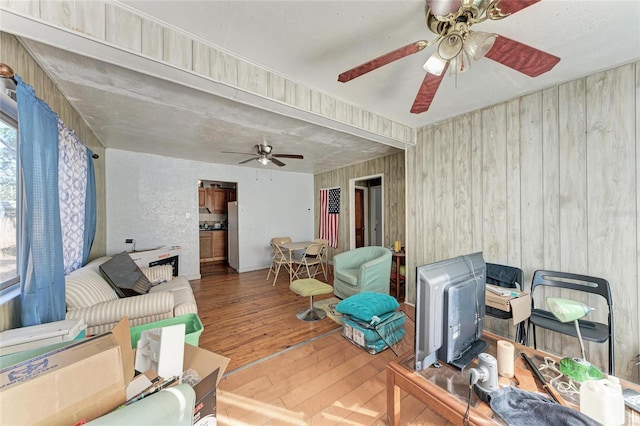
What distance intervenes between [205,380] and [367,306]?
4.94ft

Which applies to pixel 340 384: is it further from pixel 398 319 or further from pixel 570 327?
pixel 570 327

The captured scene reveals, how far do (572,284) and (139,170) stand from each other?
5.78 m

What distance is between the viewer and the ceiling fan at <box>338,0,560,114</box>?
100 cm

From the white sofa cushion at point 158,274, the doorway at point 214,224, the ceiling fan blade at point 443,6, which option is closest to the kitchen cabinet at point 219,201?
the doorway at point 214,224

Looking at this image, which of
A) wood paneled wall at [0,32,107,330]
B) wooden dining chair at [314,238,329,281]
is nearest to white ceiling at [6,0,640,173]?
wood paneled wall at [0,32,107,330]

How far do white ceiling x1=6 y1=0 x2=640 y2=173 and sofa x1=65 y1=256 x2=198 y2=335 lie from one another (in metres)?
1.65

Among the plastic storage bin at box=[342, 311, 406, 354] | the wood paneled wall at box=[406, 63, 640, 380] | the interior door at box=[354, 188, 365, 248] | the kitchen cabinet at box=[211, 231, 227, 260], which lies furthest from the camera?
the kitchen cabinet at box=[211, 231, 227, 260]

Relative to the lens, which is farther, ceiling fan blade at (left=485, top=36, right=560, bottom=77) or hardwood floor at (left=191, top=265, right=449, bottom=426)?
hardwood floor at (left=191, top=265, right=449, bottom=426)

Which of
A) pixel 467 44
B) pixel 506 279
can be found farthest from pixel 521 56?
pixel 506 279

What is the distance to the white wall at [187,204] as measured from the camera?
12.6 feet

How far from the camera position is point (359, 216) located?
5625 millimetres

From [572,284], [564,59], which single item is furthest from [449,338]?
[564,59]

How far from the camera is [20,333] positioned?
3.70ft

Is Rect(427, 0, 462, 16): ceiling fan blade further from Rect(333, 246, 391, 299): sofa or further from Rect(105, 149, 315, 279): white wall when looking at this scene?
Rect(105, 149, 315, 279): white wall
